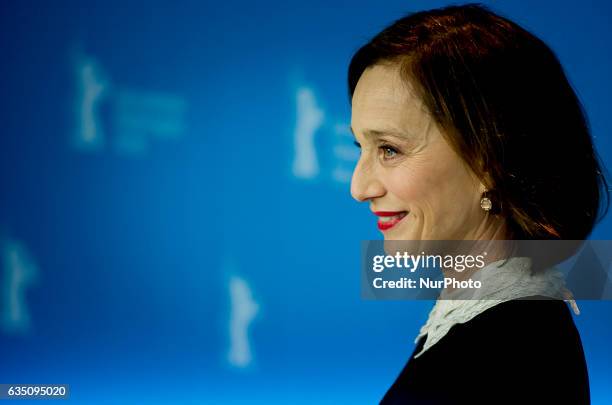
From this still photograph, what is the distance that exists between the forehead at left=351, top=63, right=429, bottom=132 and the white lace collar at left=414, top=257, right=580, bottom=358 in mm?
243

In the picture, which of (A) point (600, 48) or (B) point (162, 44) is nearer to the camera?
(A) point (600, 48)

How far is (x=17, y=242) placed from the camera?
3605 mm

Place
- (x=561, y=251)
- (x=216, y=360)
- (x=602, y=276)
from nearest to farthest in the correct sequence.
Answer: (x=561, y=251), (x=602, y=276), (x=216, y=360)

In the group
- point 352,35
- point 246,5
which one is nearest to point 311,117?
point 352,35

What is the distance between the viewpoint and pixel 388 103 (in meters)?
1.17

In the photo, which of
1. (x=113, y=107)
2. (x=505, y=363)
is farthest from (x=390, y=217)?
(x=113, y=107)

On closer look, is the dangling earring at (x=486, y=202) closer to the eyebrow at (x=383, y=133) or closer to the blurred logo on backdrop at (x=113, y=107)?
the eyebrow at (x=383, y=133)

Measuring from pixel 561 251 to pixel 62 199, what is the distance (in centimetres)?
291

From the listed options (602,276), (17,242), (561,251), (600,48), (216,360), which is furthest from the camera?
(17,242)

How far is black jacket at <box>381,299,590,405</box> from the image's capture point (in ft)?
3.19

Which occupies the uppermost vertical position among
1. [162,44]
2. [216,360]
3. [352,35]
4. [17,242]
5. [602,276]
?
[162,44]

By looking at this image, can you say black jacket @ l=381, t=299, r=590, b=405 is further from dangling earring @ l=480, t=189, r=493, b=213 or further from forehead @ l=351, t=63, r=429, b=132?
forehead @ l=351, t=63, r=429, b=132

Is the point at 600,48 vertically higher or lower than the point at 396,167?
higher

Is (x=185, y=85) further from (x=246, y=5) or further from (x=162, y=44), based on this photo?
(x=246, y=5)
